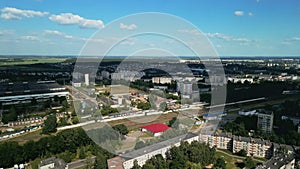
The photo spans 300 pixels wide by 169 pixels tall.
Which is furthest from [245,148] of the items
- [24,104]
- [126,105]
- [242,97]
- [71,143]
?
[24,104]

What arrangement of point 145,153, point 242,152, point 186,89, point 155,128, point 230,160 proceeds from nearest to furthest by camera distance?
point 145,153 < point 230,160 < point 242,152 < point 155,128 < point 186,89

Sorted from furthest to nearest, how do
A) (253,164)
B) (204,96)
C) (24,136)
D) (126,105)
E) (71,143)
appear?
(204,96), (126,105), (24,136), (71,143), (253,164)

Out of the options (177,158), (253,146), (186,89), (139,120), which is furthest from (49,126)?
(186,89)

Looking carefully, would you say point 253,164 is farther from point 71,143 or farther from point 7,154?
point 7,154

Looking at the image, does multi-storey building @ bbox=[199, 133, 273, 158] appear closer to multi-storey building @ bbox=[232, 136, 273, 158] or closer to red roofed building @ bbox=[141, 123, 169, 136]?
multi-storey building @ bbox=[232, 136, 273, 158]

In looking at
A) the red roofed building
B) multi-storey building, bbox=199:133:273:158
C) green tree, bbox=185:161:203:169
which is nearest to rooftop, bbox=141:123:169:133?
the red roofed building

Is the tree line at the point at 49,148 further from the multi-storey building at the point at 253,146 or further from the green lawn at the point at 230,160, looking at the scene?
the multi-storey building at the point at 253,146

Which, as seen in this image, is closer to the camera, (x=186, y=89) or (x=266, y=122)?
(x=266, y=122)

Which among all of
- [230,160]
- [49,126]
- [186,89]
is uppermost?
[186,89]

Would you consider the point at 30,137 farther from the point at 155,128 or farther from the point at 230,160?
the point at 230,160
